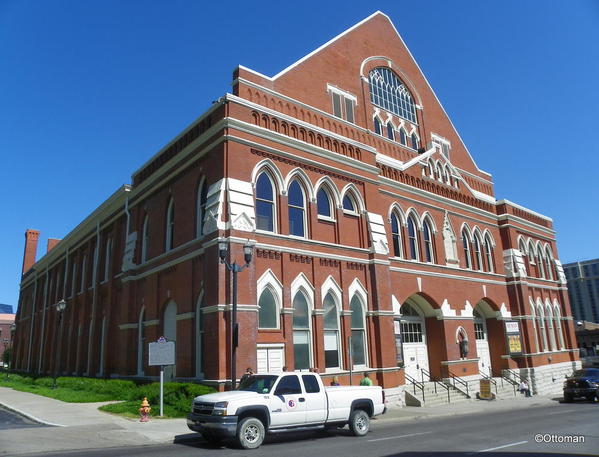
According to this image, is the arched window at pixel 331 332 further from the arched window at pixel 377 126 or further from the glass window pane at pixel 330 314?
the arched window at pixel 377 126

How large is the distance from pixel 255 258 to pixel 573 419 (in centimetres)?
1172

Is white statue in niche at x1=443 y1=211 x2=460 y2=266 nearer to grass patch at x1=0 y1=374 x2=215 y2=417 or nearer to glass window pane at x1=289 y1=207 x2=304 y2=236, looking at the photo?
glass window pane at x1=289 y1=207 x2=304 y2=236

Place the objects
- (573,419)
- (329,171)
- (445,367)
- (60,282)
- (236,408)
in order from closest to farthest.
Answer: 1. (236,408)
2. (573,419)
3. (329,171)
4. (445,367)
5. (60,282)

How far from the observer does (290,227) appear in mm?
19875

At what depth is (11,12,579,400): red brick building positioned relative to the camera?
18.3 metres

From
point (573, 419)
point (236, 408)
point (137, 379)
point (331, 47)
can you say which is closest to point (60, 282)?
point (137, 379)

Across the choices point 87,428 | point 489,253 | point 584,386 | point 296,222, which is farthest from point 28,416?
point 489,253

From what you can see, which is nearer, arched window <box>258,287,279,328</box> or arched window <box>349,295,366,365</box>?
arched window <box>258,287,279,328</box>

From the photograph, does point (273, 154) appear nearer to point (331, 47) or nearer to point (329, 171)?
point (329, 171)

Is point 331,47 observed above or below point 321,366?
above

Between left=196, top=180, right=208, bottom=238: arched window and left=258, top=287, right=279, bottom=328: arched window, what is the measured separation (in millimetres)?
3973

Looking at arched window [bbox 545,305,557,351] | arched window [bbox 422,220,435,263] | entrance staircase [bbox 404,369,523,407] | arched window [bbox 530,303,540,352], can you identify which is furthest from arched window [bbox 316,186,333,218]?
arched window [bbox 545,305,557,351]

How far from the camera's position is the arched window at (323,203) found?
21.2m

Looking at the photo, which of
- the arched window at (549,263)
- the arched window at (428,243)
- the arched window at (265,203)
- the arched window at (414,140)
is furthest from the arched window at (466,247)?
the arched window at (265,203)
